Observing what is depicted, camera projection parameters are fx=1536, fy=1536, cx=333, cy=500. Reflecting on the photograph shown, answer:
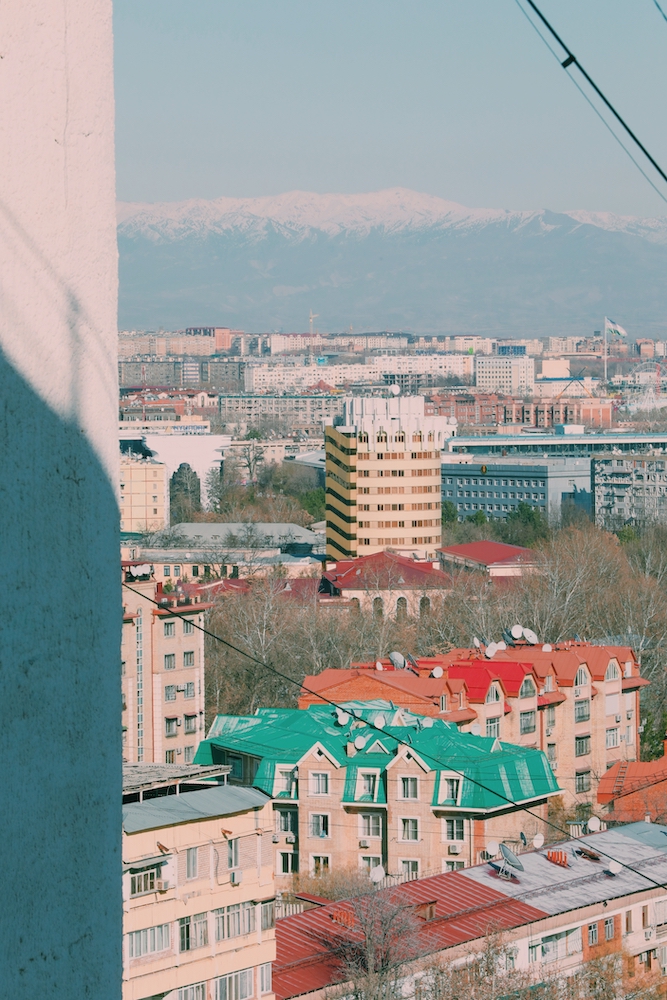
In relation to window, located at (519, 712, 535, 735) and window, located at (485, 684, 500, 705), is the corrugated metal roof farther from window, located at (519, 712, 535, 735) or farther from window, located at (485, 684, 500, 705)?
window, located at (519, 712, 535, 735)

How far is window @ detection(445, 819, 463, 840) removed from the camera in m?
12.6

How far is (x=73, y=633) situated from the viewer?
0.94 metres

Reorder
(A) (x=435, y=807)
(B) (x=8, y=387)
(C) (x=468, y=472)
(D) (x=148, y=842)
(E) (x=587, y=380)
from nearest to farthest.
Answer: (B) (x=8, y=387) < (D) (x=148, y=842) < (A) (x=435, y=807) < (C) (x=468, y=472) < (E) (x=587, y=380)

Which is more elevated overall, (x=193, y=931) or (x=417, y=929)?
(x=193, y=931)

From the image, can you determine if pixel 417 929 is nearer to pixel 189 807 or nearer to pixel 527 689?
pixel 189 807

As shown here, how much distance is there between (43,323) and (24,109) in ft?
0.42

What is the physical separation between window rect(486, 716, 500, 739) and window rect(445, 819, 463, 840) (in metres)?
2.98

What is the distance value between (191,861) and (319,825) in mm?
6168

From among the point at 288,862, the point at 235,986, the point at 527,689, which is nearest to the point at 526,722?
the point at 527,689

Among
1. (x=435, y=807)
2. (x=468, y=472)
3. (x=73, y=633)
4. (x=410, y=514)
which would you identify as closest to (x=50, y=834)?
(x=73, y=633)

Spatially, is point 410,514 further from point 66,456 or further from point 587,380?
point 587,380

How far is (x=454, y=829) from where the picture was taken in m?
12.7

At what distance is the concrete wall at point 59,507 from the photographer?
89 centimetres

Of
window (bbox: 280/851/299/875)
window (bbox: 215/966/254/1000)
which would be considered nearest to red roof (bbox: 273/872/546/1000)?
window (bbox: 215/966/254/1000)
